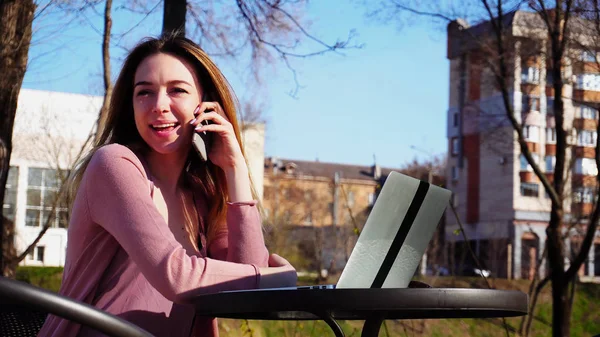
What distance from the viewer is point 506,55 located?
36.6ft

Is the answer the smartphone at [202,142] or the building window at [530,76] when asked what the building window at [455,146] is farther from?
the smartphone at [202,142]

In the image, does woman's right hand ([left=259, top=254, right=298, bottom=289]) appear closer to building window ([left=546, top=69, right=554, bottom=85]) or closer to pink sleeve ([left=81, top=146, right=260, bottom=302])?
pink sleeve ([left=81, top=146, right=260, bottom=302])

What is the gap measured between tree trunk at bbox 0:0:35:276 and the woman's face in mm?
4348

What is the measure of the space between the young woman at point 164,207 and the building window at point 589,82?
7.78m

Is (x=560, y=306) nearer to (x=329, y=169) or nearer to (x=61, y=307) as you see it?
(x=61, y=307)

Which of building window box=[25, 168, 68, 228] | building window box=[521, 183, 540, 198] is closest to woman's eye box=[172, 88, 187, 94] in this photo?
building window box=[25, 168, 68, 228]

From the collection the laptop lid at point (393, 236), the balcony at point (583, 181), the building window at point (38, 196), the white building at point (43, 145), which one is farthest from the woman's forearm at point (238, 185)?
the building window at point (38, 196)

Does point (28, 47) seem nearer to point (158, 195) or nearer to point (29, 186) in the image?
point (158, 195)

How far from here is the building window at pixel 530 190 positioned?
192 feet

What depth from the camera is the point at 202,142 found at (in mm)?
2285

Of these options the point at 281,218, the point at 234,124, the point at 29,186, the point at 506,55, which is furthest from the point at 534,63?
the point at 281,218

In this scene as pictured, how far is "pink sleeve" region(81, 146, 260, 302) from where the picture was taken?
1830mm

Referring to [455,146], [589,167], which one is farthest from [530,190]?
[589,167]

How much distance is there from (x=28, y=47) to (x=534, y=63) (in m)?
6.90
